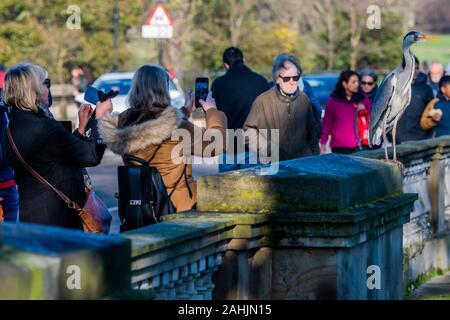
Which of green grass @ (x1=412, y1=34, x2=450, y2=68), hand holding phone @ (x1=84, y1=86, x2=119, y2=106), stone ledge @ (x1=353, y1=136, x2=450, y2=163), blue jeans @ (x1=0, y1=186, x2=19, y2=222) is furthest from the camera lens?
green grass @ (x1=412, y1=34, x2=450, y2=68)

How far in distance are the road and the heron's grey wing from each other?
4441 mm

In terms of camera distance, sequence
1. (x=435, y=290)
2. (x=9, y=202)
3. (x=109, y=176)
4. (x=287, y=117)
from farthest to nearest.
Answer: (x=109, y=176), (x=287, y=117), (x=435, y=290), (x=9, y=202)

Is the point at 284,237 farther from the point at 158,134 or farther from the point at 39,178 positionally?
the point at 39,178

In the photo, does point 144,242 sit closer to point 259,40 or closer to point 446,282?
point 446,282

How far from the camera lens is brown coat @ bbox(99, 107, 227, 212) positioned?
311 inches

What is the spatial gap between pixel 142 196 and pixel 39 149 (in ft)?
2.17

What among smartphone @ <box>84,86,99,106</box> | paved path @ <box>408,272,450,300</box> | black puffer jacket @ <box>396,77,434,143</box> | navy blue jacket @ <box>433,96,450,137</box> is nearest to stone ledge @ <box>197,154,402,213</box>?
smartphone @ <box>84,86,99,106</box>

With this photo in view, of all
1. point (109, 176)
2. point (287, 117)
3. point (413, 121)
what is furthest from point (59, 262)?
point (109, 176)

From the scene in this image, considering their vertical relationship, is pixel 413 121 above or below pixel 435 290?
above

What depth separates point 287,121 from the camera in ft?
36.1

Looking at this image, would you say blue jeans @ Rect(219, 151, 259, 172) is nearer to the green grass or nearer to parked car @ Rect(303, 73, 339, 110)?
parked car @ Rect(303, 73, 339, 110)

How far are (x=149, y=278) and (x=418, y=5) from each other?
74.0 m

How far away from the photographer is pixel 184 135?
7992mm

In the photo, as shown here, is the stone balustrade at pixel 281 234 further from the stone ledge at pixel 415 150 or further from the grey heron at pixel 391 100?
the grey heron at pixel 391 100
